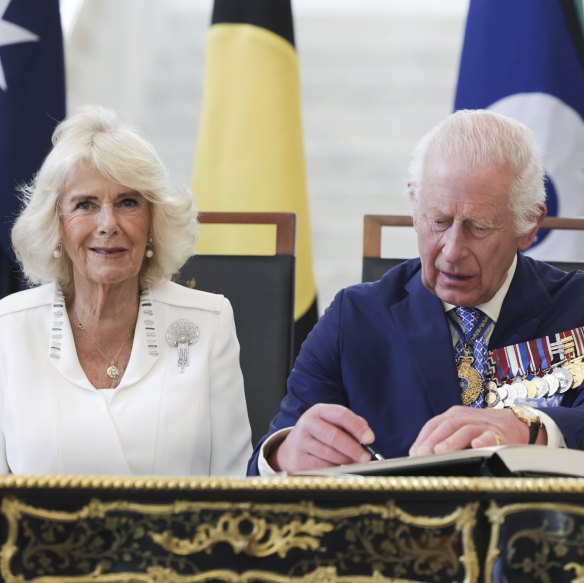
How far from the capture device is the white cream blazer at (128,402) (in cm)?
182

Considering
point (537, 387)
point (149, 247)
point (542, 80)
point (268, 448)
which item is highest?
point (542, 80)

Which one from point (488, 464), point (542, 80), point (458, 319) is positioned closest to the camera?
point (488, 464)

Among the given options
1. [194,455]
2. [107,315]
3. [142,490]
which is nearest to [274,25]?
[107,315]

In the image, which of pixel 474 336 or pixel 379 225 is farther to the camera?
pixel 379 225

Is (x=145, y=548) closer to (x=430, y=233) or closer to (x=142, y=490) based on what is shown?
(x=142, y=490)

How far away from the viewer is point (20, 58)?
115 inches

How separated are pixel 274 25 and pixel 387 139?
69 centimetres

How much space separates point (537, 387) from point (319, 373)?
0.37 m

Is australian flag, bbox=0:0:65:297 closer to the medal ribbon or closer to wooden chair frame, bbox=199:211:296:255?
wooden chair frame, bbox=199:211:296:255

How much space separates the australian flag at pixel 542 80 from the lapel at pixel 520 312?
1145 millimetres

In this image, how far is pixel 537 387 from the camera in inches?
59.2

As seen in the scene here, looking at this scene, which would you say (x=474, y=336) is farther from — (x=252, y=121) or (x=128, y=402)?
(x=252, y=121)

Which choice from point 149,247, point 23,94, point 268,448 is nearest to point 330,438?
point 268,448

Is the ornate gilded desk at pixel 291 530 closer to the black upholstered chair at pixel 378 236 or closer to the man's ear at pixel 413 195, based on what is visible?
the man's ear at pixel 413 195
